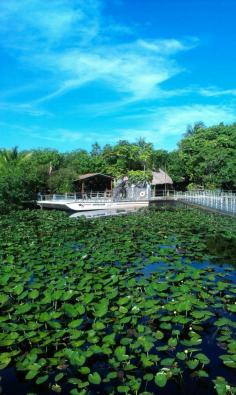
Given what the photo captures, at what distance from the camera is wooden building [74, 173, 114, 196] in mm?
34772

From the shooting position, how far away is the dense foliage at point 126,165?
25703mm

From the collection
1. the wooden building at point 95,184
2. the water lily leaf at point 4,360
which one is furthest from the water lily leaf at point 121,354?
the wooden building at point 95,184

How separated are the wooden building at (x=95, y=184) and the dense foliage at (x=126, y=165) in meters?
0.84

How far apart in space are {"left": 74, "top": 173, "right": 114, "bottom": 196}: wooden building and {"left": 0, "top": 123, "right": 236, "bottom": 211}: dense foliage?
0.84 m

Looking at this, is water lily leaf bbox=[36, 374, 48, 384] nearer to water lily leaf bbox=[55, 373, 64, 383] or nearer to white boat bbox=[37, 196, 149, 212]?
water lily leaf bbox=[55, 373, 64, 383]

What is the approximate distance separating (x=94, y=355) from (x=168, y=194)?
129ft

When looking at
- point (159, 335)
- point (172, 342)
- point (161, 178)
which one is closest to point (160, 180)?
point (161, 178)

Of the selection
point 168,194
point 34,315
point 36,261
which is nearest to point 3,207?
point 36,261

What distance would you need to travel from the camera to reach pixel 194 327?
4.66 metres

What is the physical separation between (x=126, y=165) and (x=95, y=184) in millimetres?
3562

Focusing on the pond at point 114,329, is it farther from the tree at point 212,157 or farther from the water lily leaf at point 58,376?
the tree at point 212,157

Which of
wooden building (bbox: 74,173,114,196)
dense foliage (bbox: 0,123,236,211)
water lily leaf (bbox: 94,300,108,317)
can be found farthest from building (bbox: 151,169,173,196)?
water lily leaf (bbox: 94,300,108,317)

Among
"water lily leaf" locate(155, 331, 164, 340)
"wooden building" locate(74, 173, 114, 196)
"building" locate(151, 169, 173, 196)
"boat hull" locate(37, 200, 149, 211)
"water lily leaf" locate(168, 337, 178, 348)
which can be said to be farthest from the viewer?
"building" locate(151, 169, 173, 196)

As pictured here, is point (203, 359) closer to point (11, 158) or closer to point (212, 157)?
point (11, 158)
